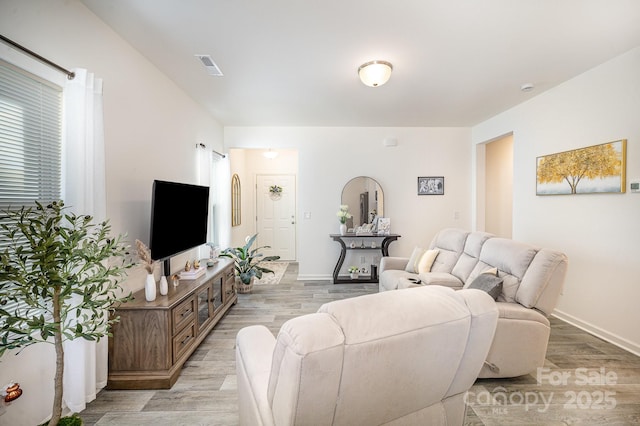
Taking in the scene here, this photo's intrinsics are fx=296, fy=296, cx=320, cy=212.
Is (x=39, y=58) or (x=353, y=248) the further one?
(x=353, y=248)

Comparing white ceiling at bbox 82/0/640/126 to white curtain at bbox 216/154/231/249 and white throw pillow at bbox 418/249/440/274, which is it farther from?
white throw pillow at bbox 418/249/440/274

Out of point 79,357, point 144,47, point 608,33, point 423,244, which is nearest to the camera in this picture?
point 79,357

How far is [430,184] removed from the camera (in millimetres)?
5176

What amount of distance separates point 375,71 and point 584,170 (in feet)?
7.86

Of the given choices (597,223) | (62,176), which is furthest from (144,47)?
(597,223)

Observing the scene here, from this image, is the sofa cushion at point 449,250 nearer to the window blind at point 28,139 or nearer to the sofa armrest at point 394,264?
the sofa armrest at point 394,264

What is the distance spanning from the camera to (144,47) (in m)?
2.48

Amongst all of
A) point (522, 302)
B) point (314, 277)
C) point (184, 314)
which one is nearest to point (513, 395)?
point (522, 302)

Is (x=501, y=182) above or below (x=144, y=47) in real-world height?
below

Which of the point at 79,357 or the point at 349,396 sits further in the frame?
the point at 79,357

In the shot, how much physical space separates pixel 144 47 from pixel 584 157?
14.1 feet

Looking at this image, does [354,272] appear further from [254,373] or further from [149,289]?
[254,373]

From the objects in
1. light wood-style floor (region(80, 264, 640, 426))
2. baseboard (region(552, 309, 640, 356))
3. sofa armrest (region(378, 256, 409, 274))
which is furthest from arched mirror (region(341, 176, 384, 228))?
light wood-style floor (region(80, 264, 640, 426))

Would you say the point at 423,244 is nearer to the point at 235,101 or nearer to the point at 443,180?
the point at 443,180
